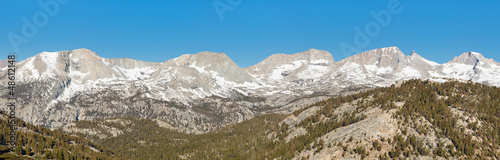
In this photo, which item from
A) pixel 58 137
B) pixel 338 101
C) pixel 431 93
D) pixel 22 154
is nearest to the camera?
pixel 431 93

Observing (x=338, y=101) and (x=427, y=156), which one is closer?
(x=427, y=156)

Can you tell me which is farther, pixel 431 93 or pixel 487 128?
pixel 431 93

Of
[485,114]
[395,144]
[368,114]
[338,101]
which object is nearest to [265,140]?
[338,101]

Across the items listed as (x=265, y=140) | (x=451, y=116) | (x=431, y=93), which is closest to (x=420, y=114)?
(x=451, y=116)

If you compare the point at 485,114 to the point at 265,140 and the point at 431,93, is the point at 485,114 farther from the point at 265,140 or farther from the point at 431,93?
the point at 265,140

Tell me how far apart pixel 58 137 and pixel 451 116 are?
720ft

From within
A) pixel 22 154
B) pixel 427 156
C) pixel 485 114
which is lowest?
pixel 427 156

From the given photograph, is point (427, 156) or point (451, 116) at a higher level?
point (451, 116)

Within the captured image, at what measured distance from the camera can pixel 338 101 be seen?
155 m

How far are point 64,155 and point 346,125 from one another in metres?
142

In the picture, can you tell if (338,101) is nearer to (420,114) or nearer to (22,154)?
(420,114)

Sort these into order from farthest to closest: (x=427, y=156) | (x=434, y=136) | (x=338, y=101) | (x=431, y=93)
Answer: (x=338, y=101)
(x=431, y=93)
(x=434, y=136)
(x=427, y=156)

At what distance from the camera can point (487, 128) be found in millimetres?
96188

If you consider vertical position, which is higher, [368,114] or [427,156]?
[368,114]
